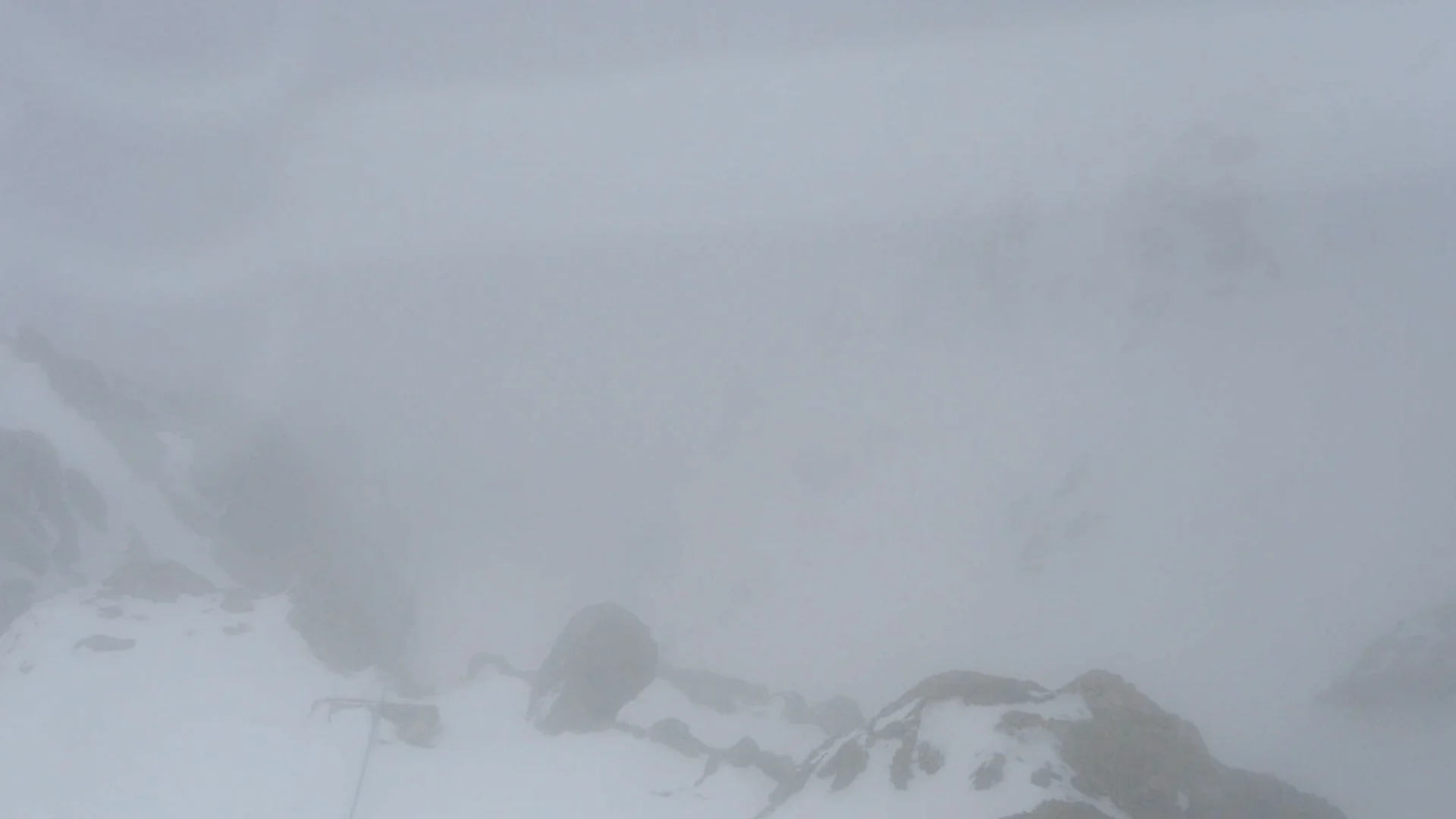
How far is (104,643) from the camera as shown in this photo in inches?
1882

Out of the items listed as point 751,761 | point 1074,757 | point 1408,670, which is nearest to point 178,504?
point 751,761

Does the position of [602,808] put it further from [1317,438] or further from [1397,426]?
[1397,426]

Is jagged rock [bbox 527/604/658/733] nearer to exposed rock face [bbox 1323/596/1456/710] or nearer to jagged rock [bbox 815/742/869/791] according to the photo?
jagged rock [bbox 815/742/869/791]

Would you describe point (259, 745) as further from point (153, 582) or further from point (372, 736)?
point (153, 582)

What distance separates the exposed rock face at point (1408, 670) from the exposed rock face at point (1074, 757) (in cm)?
1695

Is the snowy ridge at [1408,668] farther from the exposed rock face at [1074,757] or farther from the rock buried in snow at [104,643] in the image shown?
the rock buried in snow at [104,643]

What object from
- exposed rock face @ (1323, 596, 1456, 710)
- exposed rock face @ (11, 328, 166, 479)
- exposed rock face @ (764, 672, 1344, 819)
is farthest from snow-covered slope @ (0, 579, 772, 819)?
exposed rock face @ (1323, 596, 1456, 710)

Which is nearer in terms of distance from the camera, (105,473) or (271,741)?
(271,741)

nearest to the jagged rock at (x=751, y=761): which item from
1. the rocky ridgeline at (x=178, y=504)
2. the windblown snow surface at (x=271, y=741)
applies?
the windblown snow surface at (x=271, y=741)

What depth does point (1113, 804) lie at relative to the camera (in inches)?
1041

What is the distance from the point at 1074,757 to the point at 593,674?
83.4 ft

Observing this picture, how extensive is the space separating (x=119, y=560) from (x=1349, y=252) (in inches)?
3390

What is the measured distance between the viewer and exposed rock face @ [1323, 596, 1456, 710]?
44.0 meters

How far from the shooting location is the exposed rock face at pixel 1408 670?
44000 mm
